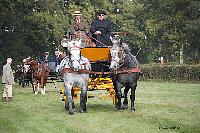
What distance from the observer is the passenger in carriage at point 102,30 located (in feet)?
59.1

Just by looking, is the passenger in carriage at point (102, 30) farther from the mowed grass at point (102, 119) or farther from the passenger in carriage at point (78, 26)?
the mowed grass at point (102, 119)

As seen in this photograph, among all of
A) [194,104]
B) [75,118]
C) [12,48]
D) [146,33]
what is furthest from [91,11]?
[75,118]

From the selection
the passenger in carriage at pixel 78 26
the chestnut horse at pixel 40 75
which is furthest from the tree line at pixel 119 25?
the passenger in carriage at pixel 78 26

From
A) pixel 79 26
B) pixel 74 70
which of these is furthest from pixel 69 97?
pixel 79 26

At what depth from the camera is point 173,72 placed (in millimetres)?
42219

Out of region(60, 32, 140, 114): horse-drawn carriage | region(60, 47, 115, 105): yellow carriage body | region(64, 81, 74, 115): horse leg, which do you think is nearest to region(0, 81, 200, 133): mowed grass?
region(64, 81, 74, 115): horse leg

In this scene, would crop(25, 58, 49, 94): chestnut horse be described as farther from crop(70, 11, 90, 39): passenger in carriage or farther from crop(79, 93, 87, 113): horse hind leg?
crop(79, 93, 87, 113): horse hind leg

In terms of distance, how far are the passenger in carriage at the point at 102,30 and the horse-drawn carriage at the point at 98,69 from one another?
66 centimetres

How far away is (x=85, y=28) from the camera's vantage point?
18.1 m

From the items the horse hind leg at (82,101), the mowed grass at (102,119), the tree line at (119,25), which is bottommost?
the mowed grass at (102,119)

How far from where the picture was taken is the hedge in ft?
131

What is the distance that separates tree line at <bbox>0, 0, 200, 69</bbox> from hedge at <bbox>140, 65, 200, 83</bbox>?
95.4 inches

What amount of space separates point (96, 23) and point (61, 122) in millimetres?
5255

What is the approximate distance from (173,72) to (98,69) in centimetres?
2510
